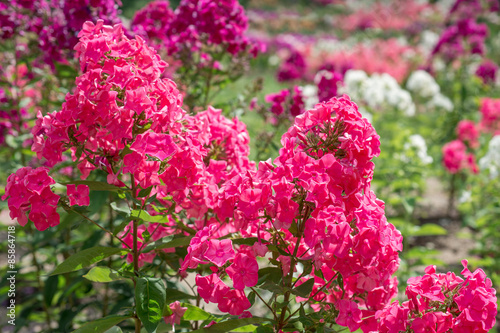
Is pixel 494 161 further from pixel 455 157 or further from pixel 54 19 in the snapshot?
pixel 54 19

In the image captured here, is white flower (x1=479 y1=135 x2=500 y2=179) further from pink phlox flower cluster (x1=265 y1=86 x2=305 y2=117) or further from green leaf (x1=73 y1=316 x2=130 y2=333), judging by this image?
green leaf (x1=73 y1=316 x2=130 y2=333)

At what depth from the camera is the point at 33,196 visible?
1.36m

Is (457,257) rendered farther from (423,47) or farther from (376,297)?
(423,47)

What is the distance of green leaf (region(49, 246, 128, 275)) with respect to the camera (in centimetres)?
141

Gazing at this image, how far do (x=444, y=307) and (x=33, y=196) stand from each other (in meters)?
1.17

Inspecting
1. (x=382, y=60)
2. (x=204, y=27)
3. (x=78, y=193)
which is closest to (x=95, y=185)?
(x=78, y=193)

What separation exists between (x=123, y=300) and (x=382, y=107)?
3.05 m

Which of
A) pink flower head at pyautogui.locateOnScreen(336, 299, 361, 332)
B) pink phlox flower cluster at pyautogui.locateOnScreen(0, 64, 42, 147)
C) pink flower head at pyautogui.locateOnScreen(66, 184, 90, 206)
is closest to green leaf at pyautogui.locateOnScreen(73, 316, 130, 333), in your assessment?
pink flower head at pyautogui.locateOnScreen(66, 184, 90, 206)

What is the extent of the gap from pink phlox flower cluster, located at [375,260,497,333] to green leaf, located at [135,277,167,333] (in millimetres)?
596

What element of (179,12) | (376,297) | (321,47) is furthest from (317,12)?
(376,297)

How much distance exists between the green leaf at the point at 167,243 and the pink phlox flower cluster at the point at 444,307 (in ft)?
1.93

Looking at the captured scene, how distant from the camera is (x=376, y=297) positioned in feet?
4.58

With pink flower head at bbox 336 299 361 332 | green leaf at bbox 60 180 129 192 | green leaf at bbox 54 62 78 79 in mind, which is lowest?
pink flower head at bbox 336 299 361 332

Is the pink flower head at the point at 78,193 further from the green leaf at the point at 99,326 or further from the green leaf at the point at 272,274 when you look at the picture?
the green leaf at the point at 272,274
